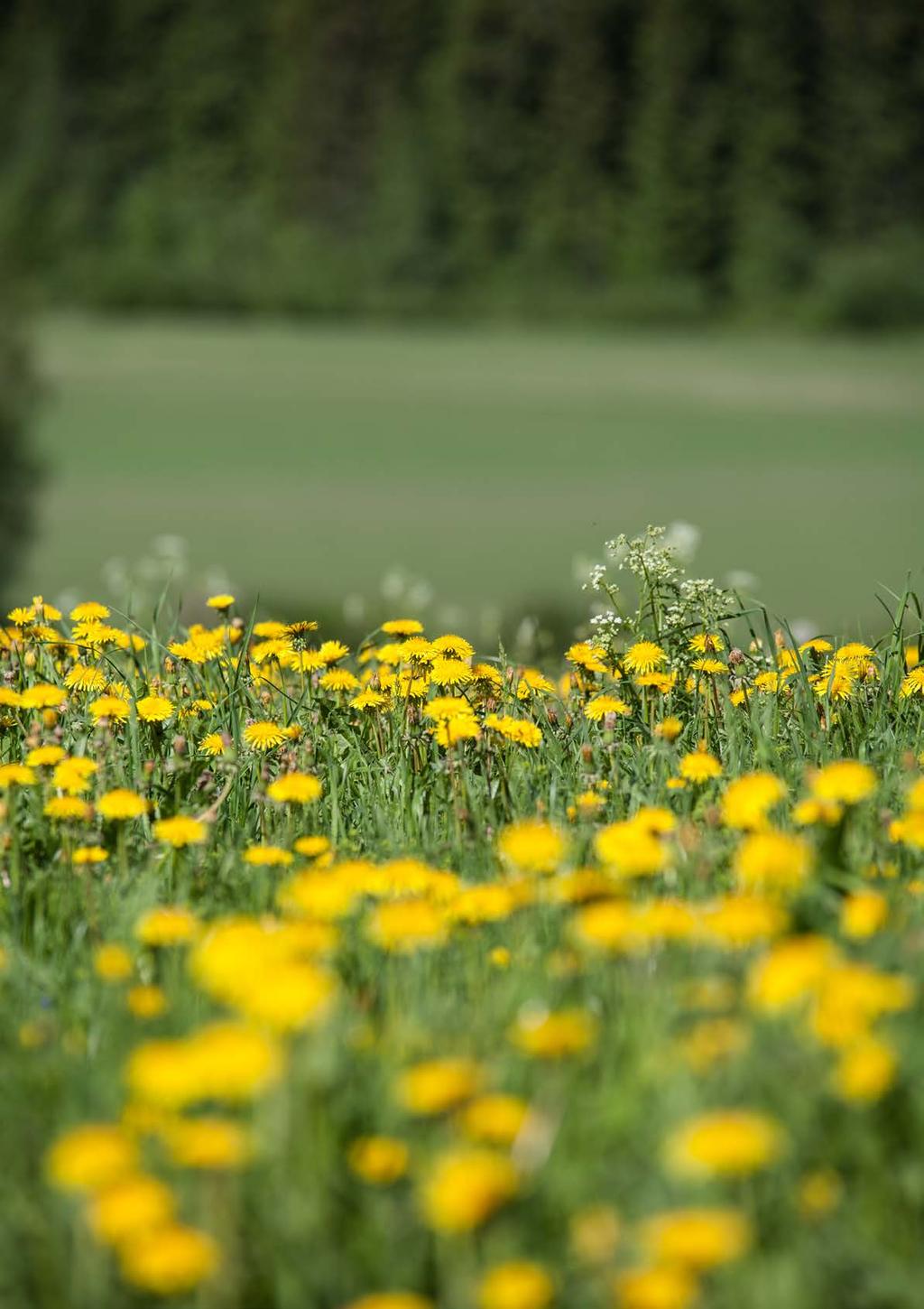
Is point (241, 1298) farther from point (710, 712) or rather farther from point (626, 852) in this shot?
point (710, 712)

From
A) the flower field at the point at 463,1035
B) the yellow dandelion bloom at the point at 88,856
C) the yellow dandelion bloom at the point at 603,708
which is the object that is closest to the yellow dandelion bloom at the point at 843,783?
the flower field at the point at 463,1035

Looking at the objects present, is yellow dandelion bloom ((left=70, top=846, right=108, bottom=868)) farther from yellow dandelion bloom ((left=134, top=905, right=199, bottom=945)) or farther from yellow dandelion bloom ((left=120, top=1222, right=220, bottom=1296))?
yellow dandelion bloom ((left=120, top=1222, right=220, bottom=1296))

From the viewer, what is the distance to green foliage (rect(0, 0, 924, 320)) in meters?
52.5

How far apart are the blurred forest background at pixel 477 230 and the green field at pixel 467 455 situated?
0.23m

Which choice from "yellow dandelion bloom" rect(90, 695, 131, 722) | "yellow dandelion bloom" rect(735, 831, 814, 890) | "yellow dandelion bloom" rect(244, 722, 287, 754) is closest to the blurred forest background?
"yellow dandelion bloom" rect(244, 722, 287, 754)

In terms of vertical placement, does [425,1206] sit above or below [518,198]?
below

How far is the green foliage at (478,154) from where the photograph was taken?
2066 inches

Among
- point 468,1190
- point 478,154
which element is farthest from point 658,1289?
point 478,154

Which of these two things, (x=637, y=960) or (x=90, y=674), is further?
(x=90, y=674)

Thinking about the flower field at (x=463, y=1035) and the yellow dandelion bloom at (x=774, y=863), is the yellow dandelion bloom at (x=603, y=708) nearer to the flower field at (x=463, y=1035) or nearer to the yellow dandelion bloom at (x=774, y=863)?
the flower field at (x=463, y=1035)

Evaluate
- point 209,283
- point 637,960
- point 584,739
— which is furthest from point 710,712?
point 209,283

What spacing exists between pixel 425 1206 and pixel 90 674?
88.1 inches

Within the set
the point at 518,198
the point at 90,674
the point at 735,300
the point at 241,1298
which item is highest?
the point at 518,198

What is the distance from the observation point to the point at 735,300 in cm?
5225
